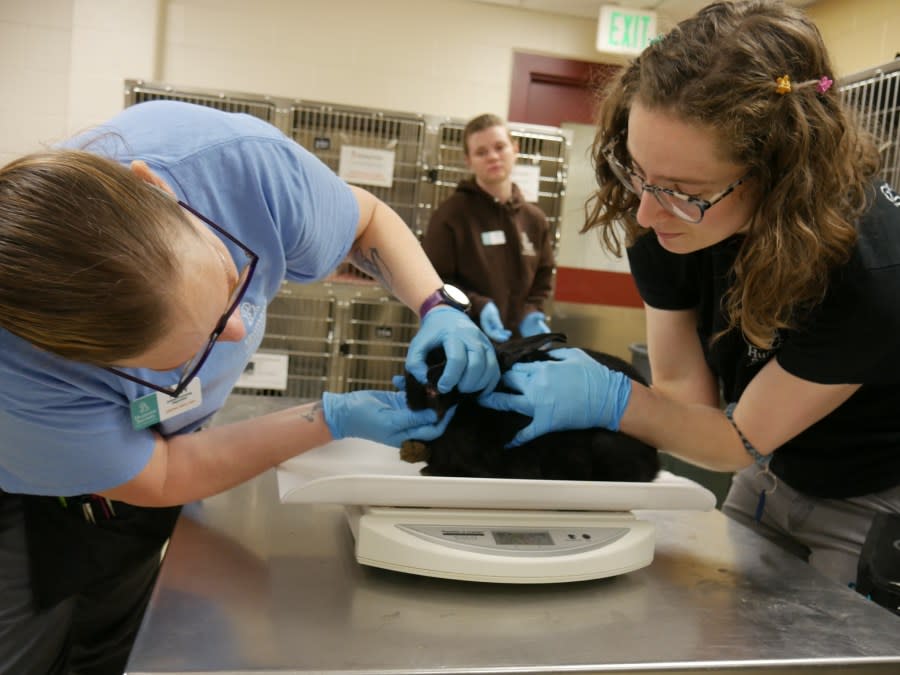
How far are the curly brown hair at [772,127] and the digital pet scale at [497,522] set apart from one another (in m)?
0.29

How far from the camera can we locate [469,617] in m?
0.80

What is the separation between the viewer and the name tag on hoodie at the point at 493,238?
9.32 ft

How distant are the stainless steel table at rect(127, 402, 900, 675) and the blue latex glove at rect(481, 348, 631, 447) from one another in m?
0.21

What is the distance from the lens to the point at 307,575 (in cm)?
87

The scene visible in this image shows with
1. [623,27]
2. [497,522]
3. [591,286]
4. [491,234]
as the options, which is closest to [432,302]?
[497,522]

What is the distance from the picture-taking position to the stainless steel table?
705 mm

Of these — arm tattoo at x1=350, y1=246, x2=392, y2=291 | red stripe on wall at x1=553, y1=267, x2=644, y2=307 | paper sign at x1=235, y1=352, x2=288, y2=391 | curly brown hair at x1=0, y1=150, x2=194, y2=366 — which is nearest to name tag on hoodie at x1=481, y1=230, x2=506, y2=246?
paper sign at x1=235, y1=352, x2=288, y2=391

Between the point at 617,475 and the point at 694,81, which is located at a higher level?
the point at 694,81

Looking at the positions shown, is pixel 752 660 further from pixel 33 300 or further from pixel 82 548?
pixel 82 548

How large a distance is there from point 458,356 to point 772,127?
1.58 ft

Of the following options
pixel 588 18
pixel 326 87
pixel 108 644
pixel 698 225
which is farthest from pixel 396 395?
pixel 588 18

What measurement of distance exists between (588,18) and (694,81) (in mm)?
3661

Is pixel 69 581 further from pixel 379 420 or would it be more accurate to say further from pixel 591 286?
pixel 591 286


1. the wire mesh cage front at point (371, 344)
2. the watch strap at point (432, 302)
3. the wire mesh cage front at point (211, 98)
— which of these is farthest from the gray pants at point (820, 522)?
the wire mesh cage front at point (211, 98)
